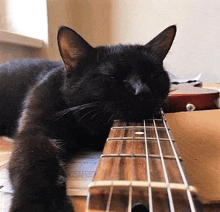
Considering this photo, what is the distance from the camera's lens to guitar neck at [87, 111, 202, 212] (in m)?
0.29

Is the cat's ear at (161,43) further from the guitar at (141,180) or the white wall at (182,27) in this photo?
the white wall at (182,27)

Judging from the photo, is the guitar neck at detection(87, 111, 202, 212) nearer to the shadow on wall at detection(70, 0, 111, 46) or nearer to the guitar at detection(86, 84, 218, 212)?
the guitar at detection(86, 84, 218, 212)

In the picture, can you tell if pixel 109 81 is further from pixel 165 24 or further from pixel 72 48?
pixel 165 24

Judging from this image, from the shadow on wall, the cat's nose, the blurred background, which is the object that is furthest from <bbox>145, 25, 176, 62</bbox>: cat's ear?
the shadow on wall

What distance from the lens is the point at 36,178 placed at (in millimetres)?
459

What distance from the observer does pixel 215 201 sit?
382 millimetres

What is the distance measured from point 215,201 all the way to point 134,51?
0.55 meters

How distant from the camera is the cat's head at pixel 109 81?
71 centimetres

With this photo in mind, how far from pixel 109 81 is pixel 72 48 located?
169mm

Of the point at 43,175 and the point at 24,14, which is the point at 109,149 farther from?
the point at 24,14

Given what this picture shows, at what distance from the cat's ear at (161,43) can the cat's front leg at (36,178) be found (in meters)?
0.47

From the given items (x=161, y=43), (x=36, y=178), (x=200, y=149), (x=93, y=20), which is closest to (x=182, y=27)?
(x=93, y=20)

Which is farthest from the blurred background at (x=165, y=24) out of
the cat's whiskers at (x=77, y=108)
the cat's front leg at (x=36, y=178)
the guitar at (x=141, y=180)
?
the guitar at (x=141, y=180)

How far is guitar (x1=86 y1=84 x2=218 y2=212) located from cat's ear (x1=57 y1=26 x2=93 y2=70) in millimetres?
357
